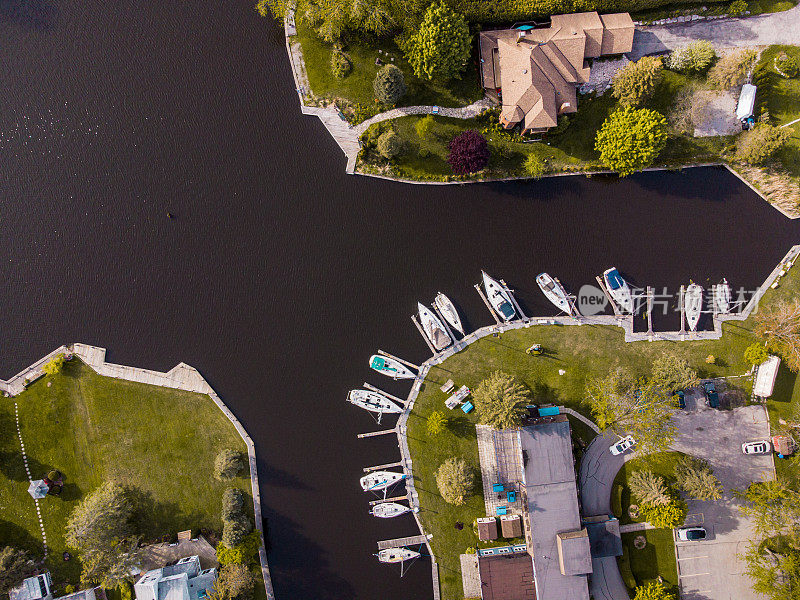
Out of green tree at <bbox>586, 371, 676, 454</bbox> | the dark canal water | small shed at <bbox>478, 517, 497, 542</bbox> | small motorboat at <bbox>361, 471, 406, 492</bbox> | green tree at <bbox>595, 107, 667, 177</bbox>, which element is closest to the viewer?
green tree at <bbox>595, 107, 667, 177</bbox>

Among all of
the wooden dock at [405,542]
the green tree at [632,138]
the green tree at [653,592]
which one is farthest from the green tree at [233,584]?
the green tree at [632,138]

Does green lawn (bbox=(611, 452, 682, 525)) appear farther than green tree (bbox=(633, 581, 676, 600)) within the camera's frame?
Yes

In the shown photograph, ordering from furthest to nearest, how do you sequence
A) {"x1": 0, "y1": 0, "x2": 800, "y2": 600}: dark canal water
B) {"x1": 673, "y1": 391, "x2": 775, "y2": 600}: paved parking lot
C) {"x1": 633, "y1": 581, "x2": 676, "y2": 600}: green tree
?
{"x1": 0, "y1": 0, "x2": 800, "y2": 600}: dark canal water, {"x1": 673, "y1": 391, "x2": 775, "y2": 600}: paved parking lot, {"x1": 633, "y1": 581, "x2": 676, "y2": 600}: green tree

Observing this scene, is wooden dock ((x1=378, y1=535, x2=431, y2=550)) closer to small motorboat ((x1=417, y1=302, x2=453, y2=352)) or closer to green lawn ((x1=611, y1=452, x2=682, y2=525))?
small motorboat ((x1=417, y1=302, x2=453, y2=352))

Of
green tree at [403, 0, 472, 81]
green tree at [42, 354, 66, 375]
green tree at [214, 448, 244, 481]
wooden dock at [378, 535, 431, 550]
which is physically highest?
green tree at [403, 0, 472, 81]

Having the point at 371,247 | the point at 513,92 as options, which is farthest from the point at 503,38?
the point at 371,247

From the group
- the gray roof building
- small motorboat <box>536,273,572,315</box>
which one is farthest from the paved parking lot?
the gray roof building
